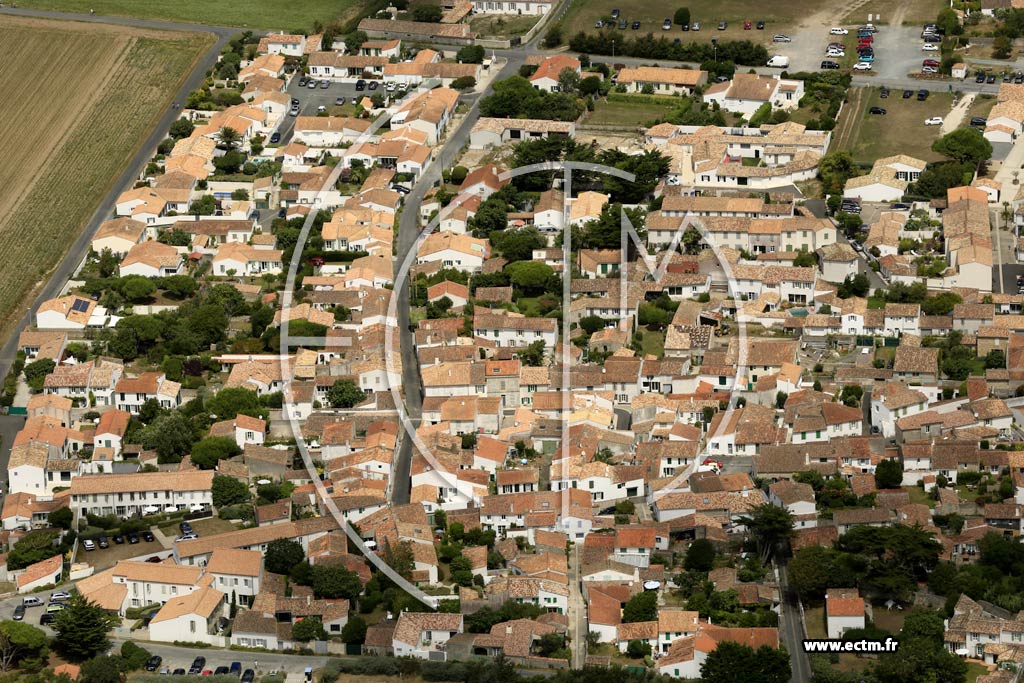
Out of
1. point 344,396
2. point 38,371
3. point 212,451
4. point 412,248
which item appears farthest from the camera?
point 412,248

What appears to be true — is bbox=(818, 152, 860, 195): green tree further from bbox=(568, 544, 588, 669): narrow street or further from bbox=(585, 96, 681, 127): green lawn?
bbox=(568, 544, 588, 669): narrow street

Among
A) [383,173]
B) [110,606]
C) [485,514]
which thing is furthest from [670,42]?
[110,606]

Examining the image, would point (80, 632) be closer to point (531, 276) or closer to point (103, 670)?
point (103, 670)

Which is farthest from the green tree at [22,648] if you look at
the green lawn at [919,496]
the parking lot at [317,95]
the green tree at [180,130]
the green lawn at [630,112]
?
the green lawn at [630,112]

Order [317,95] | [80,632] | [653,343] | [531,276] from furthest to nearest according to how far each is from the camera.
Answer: [317,95] < [531,276] < [653,343] < [80,632]

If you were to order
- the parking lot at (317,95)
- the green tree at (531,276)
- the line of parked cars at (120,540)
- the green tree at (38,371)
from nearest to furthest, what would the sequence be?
the line of parked cars at (120,540), the green tree at (38,371), the green tree at (531,276), the parking lot at (317,95)

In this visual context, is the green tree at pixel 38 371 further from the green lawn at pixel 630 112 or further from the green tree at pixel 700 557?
the green lawn at pixel 630 112

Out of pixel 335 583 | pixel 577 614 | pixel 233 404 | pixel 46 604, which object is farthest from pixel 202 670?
pixel 233 404
